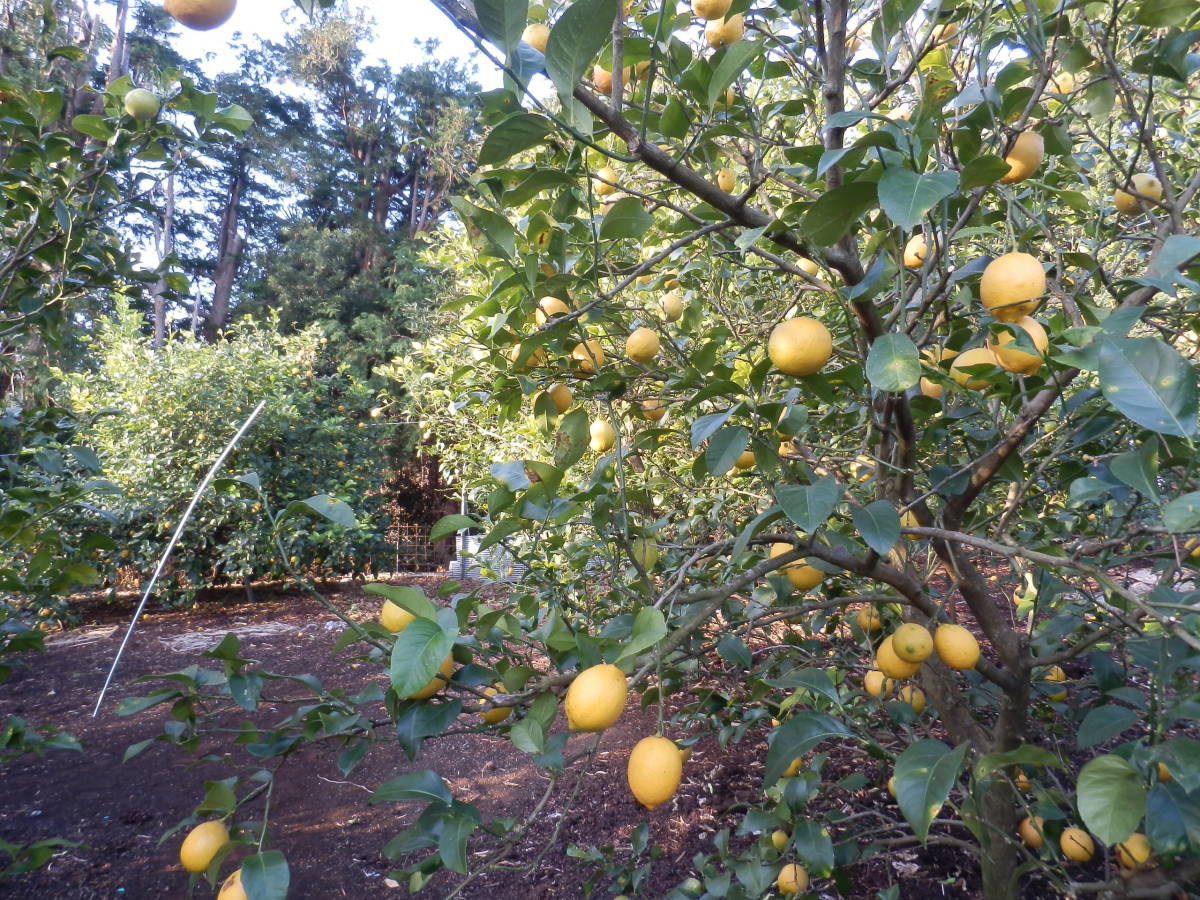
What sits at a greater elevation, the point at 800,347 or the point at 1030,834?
the point at 800,347

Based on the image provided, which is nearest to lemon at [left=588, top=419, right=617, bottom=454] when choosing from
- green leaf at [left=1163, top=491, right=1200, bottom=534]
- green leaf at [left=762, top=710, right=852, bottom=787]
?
green leaf at [left=762, top=710, right=852, bottom=787]

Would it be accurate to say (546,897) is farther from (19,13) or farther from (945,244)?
(19,13)

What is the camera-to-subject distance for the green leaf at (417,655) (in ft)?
2.06

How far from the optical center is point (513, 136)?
0.79m

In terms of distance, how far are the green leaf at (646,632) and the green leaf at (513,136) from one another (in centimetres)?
57

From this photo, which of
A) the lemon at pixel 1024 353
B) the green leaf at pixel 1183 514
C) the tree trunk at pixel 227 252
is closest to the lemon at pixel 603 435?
the lemon at pixel 1024 353

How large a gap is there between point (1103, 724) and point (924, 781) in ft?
1.15

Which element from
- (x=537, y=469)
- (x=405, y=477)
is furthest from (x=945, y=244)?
(x=405, y=477)

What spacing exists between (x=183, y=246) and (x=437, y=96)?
299 inches

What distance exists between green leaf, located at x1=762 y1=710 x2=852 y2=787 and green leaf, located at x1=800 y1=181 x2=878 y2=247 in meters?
0.70

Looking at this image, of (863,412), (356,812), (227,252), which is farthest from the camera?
(227,252)

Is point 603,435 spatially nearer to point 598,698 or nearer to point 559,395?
point 559,395

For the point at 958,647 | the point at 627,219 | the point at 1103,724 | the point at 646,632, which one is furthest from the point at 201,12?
the point at 1103,724

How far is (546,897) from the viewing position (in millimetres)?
2041
